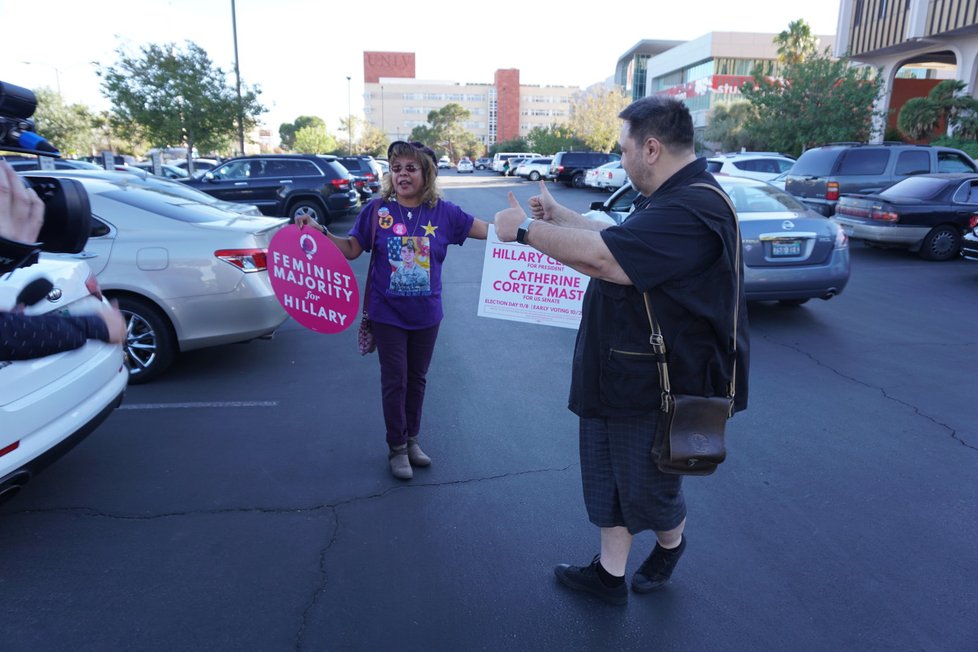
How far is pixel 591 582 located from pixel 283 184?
14559mm

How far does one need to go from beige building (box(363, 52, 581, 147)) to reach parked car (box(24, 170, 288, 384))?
4861 inches

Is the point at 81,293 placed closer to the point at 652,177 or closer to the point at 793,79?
the point at 652,177

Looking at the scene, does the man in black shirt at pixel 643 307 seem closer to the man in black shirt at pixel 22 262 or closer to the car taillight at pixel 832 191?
the man in black shirt at pixel 22 262

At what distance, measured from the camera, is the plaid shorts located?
2.52 meters

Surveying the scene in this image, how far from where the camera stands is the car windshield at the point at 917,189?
456 inches

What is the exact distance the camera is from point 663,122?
2.28 meters

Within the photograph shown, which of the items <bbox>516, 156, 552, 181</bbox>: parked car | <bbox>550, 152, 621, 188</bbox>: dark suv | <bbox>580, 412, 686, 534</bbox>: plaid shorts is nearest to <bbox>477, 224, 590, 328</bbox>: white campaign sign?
<bbox>580, 412, 686, 534</bbox>: plaid shorts

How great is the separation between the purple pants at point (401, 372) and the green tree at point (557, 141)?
5700 centimetres

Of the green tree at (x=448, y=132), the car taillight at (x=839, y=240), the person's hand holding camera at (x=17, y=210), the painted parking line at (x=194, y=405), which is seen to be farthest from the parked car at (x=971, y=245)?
the green tree at (x=448, y=132)

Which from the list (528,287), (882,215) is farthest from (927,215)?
(528,287)

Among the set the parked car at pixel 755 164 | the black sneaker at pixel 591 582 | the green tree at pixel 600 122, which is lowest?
the black sneaker at pixel 591 582

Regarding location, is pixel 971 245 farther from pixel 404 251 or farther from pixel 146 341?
pixel 146 341

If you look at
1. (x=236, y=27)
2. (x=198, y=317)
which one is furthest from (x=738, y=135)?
(x=198, y=317)

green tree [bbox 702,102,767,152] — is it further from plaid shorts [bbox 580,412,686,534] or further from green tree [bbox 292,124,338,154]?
green tree [bbox 292,124,338,154]
